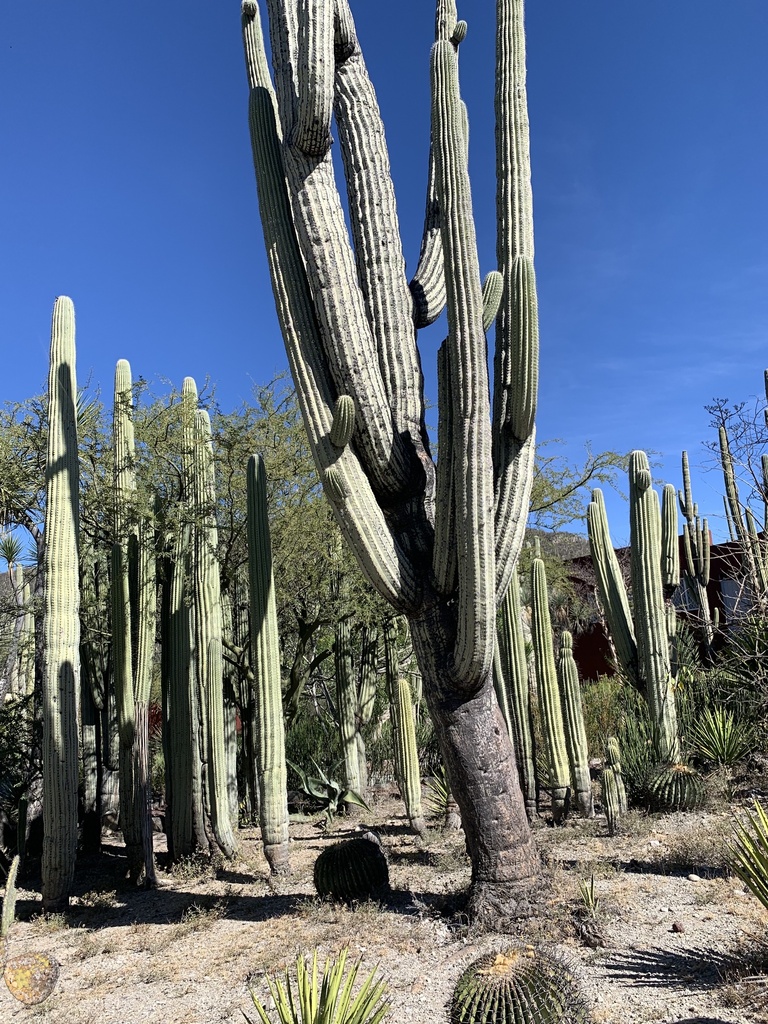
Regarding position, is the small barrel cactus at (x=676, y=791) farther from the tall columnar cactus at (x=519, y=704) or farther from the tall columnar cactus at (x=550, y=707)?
the tall columnar cactus at (x=519, y=704)

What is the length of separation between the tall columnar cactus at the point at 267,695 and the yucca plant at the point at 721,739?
4825mm

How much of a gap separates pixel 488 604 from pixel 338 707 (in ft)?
21.6

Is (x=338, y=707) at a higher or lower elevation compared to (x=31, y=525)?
lower

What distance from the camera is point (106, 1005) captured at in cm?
445

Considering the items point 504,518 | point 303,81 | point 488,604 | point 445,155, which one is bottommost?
point 488,604

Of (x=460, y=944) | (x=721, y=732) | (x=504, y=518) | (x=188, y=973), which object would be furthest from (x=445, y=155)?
(x=721, y=732)

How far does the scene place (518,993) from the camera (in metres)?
3.43

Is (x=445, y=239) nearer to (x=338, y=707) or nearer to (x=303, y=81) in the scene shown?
(x=303, y=81)

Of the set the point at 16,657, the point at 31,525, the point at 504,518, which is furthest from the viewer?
the point at 16,657

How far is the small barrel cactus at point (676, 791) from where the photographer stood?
7.07 meters

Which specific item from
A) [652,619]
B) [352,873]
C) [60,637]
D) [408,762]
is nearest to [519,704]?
[408,762]

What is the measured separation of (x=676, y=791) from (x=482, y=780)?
332 centimetres

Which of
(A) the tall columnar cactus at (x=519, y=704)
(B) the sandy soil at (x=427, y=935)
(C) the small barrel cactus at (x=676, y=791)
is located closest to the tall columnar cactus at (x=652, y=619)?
(C) the small barrel cactus at (x=676, y=791)

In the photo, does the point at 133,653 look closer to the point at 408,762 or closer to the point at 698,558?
the point at 408,762
